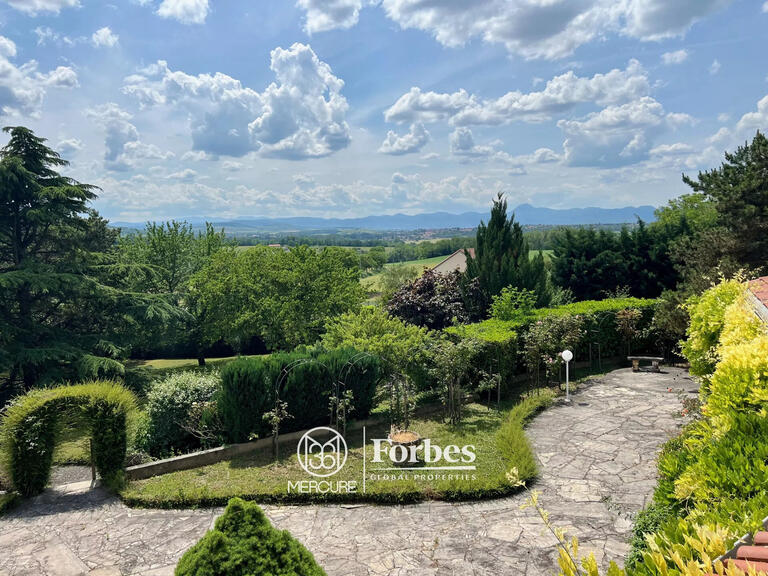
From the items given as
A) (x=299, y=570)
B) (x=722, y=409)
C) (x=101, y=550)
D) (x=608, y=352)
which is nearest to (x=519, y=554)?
(x=722, y=409)

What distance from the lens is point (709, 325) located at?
21.6 feet

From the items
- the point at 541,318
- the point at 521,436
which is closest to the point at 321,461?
the point at 521,436

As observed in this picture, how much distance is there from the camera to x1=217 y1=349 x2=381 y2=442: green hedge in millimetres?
9094

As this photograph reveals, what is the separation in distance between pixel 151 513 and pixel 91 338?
13510mm

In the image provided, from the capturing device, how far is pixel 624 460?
7969 millimetres

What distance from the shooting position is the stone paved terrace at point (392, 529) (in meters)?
5.37

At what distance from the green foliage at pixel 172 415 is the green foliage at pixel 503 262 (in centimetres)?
1239

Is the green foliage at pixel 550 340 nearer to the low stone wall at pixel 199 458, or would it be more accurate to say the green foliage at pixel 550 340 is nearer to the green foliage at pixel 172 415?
the low stone wall at pixel 199 458

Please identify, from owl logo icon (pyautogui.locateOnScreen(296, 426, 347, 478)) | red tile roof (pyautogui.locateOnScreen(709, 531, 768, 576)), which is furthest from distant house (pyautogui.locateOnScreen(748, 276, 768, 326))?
owl logo icon (pyautogui.locateOnScreen(296, 426, 347, 478))

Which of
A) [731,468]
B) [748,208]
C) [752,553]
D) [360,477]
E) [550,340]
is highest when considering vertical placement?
[748,208]

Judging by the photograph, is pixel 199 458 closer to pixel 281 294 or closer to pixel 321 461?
pixel 321 461

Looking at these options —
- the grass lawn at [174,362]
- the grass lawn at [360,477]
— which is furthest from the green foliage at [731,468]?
the grass lawn at [174,362]

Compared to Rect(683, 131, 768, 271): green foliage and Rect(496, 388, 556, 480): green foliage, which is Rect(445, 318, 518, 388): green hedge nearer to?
Rect(496, 388, 556, 480): green foliage

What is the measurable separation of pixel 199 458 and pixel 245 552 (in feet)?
20.4
